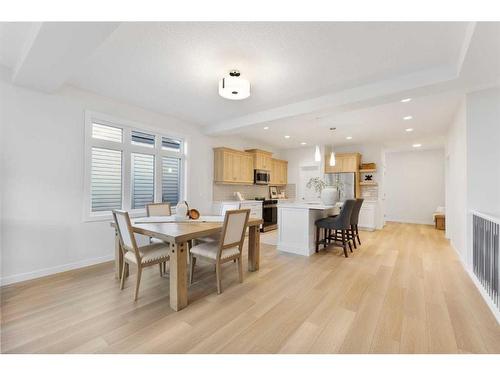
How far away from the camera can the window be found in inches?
134

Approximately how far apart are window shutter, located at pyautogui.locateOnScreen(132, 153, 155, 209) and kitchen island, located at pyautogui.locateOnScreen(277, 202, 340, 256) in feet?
8.03

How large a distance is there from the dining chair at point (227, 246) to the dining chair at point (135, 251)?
0.37 m

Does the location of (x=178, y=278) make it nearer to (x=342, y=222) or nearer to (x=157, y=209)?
(x=157, y=209)

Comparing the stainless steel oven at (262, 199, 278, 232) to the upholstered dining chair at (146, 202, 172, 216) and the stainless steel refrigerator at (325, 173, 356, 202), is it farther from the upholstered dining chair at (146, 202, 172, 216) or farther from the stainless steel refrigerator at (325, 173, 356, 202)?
the upholstered dining chair at (146, 202, 172, 216)

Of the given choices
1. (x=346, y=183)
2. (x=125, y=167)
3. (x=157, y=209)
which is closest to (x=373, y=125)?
(x=346, y=183)

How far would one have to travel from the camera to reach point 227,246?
252 cm

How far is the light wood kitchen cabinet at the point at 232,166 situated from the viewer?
5.22 meters

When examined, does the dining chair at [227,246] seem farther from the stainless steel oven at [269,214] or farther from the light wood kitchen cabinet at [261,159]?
the light wood kitchen cabinet at [261,159]

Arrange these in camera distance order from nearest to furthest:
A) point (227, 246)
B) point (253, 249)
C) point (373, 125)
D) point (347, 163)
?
point (227, 246)
point (253, 249)
point (373, 125)
point (347, 163)

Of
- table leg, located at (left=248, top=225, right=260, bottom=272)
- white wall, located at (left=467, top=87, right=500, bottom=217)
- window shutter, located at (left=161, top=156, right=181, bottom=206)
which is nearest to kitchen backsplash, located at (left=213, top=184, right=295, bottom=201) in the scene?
window shutter, located at (left=161, top=156, right=181, bottom=206)

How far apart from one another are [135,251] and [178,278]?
0.54 m

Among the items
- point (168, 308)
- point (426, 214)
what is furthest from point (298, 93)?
point (426, 214)

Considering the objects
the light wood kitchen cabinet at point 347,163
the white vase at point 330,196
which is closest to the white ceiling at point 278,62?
the white vase at point 330,196
